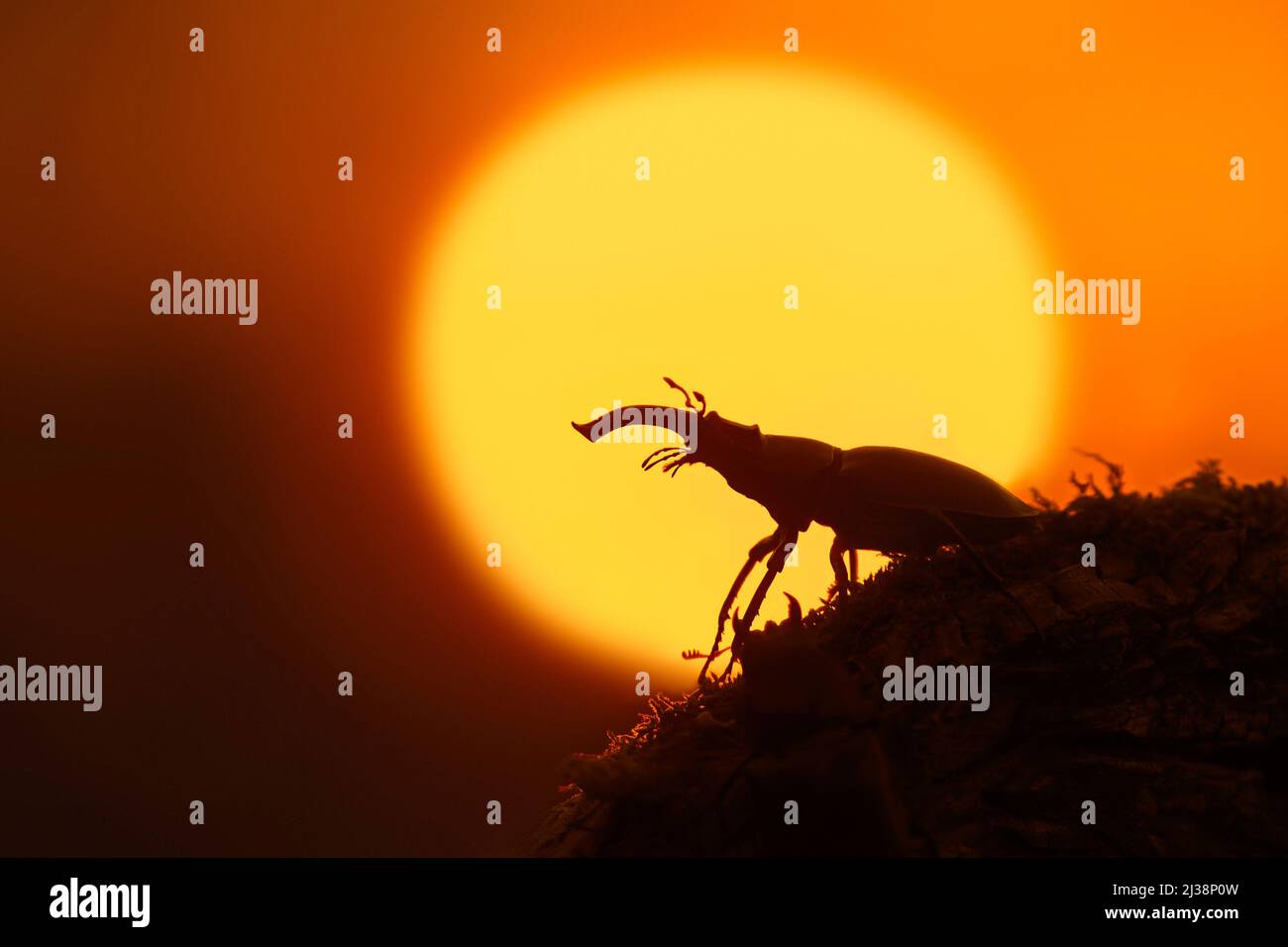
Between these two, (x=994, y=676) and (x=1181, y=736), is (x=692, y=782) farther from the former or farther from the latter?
(x=1181, y=736)

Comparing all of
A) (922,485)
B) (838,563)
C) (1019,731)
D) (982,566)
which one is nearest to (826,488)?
(922,485)

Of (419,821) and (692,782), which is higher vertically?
(692,782)

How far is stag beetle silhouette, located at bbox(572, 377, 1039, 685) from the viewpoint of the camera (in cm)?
657

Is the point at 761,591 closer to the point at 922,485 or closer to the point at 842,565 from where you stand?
the point at 842,565

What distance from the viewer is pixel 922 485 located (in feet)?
21.7

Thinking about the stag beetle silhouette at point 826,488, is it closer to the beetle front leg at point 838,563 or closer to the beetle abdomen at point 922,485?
the beetle abdomen at point 922,485

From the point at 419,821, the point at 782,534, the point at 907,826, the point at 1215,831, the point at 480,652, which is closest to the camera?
the point at 907,826

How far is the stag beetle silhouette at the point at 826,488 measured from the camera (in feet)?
21.6

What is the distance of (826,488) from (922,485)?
687 mm

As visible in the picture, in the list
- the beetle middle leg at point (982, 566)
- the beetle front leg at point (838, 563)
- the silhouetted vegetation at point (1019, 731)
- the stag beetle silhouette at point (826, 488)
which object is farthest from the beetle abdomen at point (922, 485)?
the beetle front leg at point (838, 563)

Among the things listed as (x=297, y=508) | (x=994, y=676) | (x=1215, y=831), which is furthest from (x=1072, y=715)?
(x=297, y=508)

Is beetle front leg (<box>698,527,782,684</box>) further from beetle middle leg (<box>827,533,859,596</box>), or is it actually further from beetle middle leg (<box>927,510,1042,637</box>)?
beetle middle leg (<box>927,510,1042,637</box>)

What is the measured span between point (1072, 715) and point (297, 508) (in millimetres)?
21959

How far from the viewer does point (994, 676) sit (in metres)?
5.72
